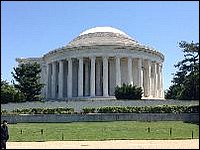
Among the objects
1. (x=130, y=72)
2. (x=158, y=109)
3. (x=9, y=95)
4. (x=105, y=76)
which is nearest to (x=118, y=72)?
(x=130, y=72)

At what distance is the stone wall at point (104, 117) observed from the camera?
53.3 metres

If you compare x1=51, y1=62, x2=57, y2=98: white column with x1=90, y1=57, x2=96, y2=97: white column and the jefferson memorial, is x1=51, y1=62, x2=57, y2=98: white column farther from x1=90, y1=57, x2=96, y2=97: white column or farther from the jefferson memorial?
x1=90, y1=57, x2=96, y2=97: white column

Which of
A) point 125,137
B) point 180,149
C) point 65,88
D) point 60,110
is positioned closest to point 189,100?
point 60,110

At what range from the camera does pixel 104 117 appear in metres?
53.5

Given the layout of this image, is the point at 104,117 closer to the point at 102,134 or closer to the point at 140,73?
the point at 102,134

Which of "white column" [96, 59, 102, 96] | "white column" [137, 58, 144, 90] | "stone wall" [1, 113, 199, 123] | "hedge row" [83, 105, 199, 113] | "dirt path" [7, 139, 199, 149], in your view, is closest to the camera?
"dirt path" [7, 139, 199, 149]

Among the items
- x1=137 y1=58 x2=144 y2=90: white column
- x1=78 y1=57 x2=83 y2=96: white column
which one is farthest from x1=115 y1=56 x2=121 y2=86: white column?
x1=78 y1=57 x2=83 y2=96: white column

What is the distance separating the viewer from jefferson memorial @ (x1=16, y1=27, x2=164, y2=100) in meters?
79.6

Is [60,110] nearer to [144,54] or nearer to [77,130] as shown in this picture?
[77,130]

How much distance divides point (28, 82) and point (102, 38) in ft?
59.1

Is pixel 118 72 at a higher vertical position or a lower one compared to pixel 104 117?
higher

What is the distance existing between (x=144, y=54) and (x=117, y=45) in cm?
668

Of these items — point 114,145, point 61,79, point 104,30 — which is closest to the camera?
point 114,145

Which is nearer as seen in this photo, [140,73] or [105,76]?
[105,76]
